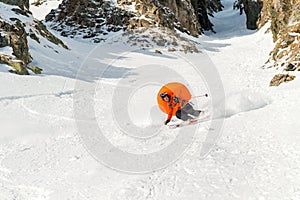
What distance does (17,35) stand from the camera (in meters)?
16.4

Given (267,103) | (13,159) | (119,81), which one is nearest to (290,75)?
(267,103)

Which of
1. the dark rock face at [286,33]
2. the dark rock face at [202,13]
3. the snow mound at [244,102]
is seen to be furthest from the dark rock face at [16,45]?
the dark rock face at [202,13]

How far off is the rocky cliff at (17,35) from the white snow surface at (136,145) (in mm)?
761

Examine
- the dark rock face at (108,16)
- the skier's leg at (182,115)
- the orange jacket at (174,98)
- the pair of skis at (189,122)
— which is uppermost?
the dark rock face at (108,16)

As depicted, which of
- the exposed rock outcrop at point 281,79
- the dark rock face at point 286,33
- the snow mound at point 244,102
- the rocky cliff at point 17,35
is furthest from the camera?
the dark rock face at point 286,33

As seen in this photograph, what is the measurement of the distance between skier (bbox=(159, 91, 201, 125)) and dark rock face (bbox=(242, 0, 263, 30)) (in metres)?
33.0

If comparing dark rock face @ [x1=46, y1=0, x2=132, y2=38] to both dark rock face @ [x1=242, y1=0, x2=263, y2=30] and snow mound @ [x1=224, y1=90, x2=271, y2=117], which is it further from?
snow mound @ [x1=224, y1=90, x2=271, y2=117]

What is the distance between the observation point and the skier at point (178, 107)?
8148mm

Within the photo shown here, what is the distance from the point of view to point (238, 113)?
A: 33.2ft

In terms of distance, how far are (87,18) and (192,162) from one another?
28.8 meters

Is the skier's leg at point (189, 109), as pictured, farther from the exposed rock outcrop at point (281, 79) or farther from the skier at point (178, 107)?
the exposed rock outcrop at point (281, 79)

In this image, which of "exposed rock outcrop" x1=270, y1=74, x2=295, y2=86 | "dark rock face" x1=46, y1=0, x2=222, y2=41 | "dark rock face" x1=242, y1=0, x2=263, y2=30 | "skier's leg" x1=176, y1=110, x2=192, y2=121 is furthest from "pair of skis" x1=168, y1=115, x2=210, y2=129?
"dark rock face" x1=242, y1=0, x2=263, y2=30

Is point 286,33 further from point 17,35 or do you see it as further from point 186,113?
point 17,35

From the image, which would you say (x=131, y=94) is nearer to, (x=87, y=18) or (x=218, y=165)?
(x=218, y=165)
